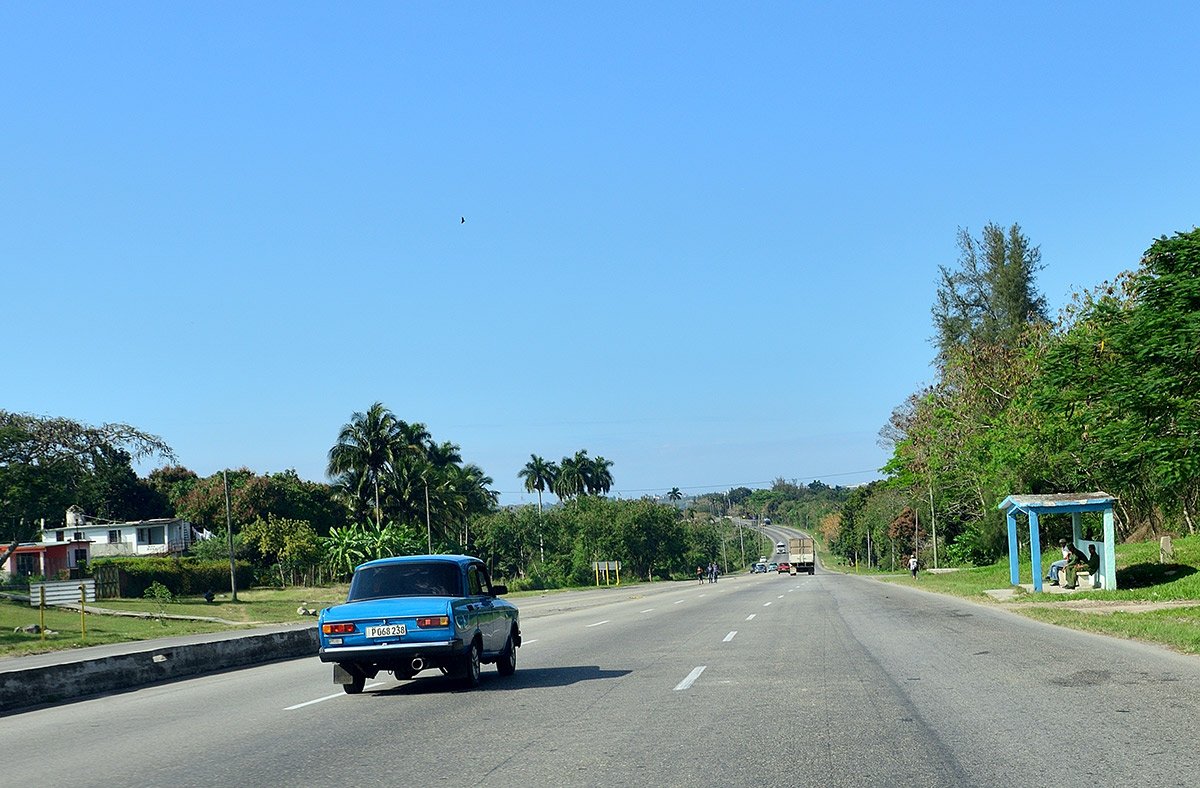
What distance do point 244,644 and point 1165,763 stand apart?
18275 mm

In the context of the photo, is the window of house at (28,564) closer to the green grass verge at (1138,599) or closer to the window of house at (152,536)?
the window of house at (152,536)

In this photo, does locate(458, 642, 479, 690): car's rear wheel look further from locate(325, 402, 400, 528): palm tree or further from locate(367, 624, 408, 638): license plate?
locate(325, 402, 400, 528): palm tree

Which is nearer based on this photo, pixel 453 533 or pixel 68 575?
pixel 68 575

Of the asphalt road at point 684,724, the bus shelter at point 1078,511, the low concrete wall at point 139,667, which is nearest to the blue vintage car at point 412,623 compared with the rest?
the asphalt road at point 684,724

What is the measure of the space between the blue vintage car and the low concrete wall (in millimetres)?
4790

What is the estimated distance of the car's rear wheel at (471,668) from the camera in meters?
14.6

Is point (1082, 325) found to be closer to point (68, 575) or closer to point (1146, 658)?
point (1146, 658)

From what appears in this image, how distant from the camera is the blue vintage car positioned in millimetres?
14109

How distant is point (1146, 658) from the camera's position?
1612cm

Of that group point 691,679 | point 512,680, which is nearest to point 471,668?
point 512,680

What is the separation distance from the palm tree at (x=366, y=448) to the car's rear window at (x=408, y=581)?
75901 millimetres

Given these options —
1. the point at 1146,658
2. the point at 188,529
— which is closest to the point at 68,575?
the point at 188,529

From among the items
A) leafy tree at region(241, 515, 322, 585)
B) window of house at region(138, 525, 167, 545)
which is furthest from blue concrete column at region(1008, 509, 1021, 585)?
window of house at region(138, 525, 167, 545)

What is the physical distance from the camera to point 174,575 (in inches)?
2579
